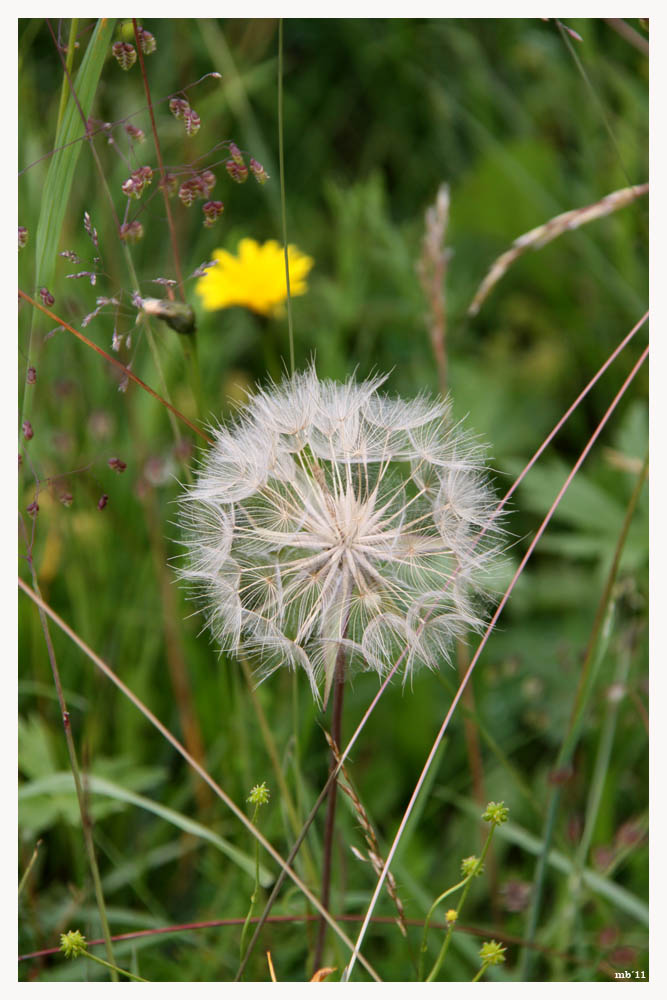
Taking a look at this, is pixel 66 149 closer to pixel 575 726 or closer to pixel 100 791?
pixel 100 791

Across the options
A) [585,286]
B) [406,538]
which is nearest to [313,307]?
[585,286]

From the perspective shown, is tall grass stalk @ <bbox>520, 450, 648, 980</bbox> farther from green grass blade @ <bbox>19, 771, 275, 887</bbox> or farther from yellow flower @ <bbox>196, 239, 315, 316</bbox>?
yellow flower @ <bbox>196, 239, 315, 316</bbox>

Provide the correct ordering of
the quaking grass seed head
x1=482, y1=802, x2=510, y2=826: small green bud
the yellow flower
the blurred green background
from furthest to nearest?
1. the yellow flower
2. the blurred green background
3. the quaking grass seed head
4. x1=482, y1=802, x2=510, y2=826: small green bud

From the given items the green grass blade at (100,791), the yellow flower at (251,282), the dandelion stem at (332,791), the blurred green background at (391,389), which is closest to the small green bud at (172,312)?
the blurred green background at (391,389)

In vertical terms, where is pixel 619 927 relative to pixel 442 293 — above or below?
below

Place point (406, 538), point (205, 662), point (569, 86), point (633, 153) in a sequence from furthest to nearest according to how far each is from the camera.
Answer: point (569, 86)
point (633, 153)
point (205, 662)
point (406, 538)

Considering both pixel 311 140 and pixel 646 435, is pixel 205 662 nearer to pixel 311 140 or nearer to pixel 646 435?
pixel 646 435

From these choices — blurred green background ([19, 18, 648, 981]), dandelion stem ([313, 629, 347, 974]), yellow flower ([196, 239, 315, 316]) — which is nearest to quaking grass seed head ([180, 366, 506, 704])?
dandelion stem ([313, 629, 347, 974])
